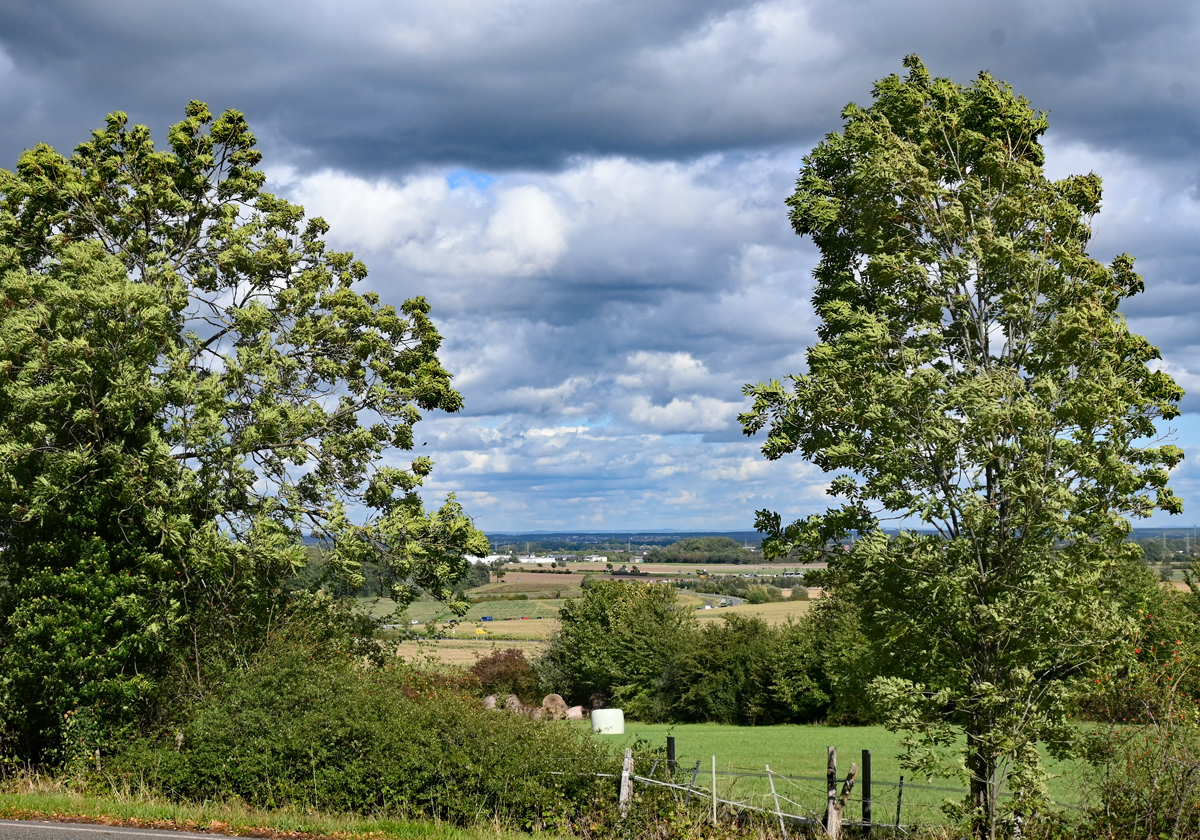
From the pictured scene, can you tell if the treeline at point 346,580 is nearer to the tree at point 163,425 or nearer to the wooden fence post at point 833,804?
the tree at point 163,425

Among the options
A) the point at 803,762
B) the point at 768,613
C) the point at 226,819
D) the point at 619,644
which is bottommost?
the point at 768,613

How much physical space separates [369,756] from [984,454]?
1053 centimetres

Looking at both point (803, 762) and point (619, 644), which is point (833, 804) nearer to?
point (803, 762)

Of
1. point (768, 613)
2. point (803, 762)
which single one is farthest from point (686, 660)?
point (768, 613)

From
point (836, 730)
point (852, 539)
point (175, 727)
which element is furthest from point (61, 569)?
point (836, 730)

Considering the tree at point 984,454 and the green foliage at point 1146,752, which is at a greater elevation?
the tree at point 984,454

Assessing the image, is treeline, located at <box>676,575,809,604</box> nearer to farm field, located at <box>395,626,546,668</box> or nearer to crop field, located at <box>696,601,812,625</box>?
crop field, located at <box>696,601,812,625</box>

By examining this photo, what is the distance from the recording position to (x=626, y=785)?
14727 mm

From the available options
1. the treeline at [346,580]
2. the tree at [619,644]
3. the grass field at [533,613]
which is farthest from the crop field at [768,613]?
the treeline at [346,580]

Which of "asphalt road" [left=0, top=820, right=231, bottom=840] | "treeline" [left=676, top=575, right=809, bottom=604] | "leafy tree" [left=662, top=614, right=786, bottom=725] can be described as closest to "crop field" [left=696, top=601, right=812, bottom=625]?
"treeline" [left=676, top=575, right=809, bottom=604]

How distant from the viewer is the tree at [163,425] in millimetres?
18266

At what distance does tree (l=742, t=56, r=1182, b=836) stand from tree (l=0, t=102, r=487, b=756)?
36.8ft

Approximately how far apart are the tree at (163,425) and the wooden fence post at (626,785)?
8.22 m

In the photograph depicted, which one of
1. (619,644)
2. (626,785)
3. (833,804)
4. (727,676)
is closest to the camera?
(833,804)
